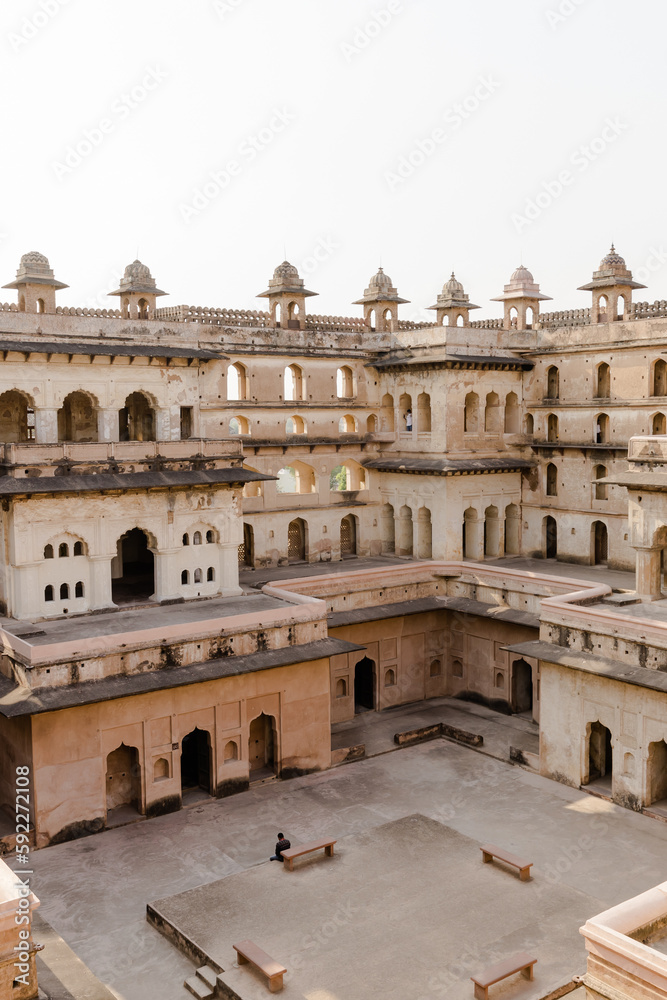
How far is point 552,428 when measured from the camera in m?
29.5

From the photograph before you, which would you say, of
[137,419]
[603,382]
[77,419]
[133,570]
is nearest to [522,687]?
[603,382]

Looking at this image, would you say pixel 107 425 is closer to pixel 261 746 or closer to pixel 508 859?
pixel 261 746

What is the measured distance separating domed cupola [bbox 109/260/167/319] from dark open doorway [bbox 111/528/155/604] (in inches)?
242

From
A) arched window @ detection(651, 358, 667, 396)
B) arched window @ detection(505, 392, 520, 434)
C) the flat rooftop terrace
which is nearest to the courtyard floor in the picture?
the flat rooftop terrace

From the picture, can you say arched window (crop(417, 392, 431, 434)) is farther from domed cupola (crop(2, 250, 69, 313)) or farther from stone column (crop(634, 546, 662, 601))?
domed cupola (crop(2, 250, 69, 313))

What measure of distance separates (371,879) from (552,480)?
17011 mm

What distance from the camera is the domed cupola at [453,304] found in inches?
1160

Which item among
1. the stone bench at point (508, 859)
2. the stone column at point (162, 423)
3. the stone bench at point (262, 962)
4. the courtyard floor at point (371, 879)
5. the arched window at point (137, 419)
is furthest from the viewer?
the arched window at point (137, 419)

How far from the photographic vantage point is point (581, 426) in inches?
1113

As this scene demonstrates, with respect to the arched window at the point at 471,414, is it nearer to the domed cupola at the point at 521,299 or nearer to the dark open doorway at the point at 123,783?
the domed cupola at the point at 521,299

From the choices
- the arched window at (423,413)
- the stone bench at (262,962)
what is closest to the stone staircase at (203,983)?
the stone bench at (262,962)

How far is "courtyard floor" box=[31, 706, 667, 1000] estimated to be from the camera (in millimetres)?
13164

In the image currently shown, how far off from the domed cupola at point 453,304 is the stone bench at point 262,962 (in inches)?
838

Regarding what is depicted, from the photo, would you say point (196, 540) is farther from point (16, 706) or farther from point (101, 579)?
point (16, 706)
